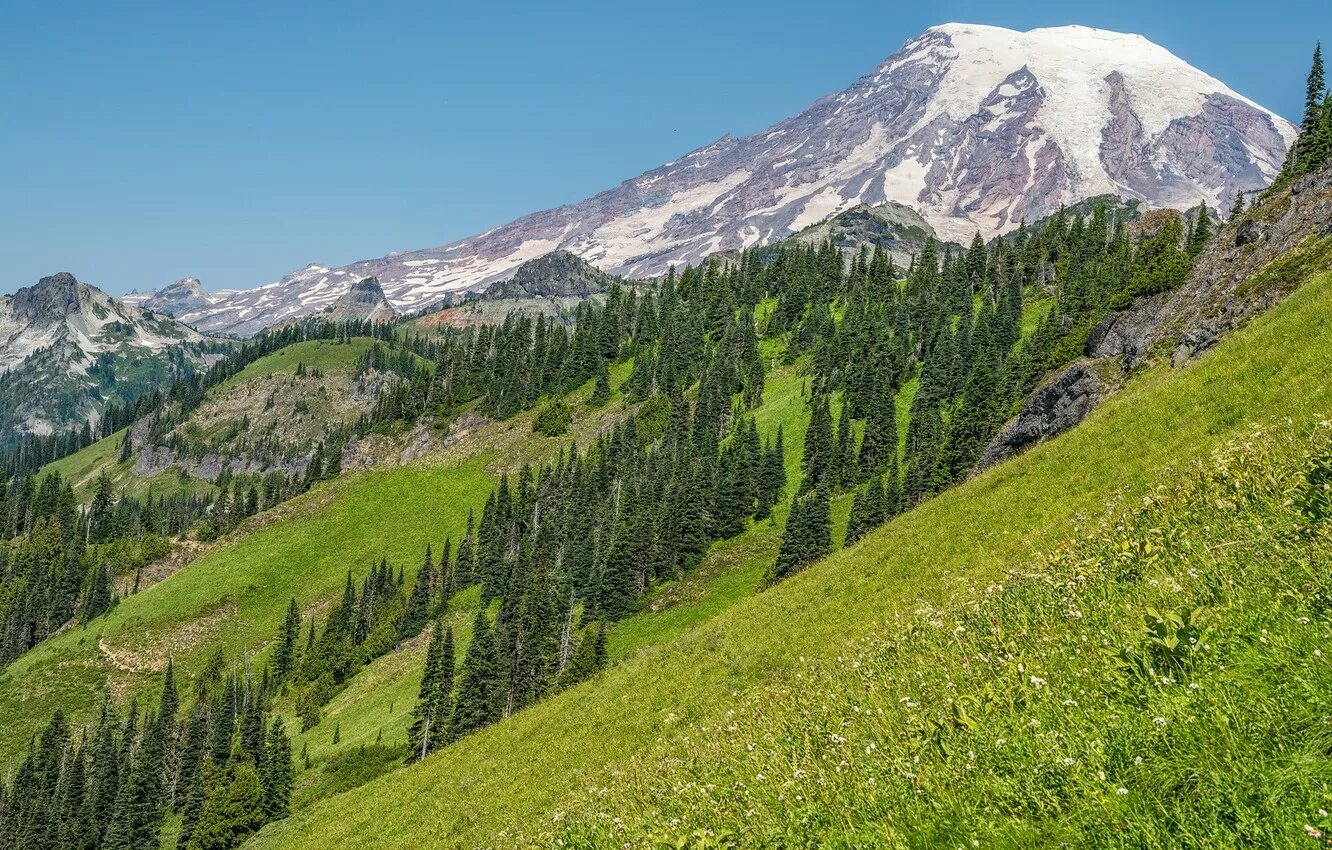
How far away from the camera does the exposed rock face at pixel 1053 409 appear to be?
5284cm

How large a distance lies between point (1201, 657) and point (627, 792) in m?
9.86

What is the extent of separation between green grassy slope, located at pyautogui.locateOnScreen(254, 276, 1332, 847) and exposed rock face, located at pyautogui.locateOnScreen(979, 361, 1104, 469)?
11.1m

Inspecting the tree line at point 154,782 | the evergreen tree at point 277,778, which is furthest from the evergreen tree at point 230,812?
the evergreen tree at point 277,778

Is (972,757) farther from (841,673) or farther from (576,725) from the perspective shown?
(576,725)

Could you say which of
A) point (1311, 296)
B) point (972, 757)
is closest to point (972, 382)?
point (1311, 296)

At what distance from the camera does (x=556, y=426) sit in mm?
199250

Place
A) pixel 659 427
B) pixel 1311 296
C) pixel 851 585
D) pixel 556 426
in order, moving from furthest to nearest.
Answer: pixel 556 426
pixel 659 427
pixel 851 585
pixel 1311 296

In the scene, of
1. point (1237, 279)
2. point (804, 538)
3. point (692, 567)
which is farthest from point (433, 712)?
point (1237, 279)

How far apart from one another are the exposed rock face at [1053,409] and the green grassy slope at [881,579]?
11.1 meters

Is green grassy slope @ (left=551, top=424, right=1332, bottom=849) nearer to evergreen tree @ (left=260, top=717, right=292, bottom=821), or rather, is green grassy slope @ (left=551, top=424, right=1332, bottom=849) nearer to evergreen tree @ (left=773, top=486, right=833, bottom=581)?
evergreen tree @ (left=773, top=486, right=833, bottom=581)

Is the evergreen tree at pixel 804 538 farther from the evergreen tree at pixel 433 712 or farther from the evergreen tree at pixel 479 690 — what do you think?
the evergreen tree at pixel 433 712

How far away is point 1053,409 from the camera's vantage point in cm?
5741

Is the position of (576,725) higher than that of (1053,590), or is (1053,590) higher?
(1053,590)

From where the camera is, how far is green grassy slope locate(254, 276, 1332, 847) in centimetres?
2408
